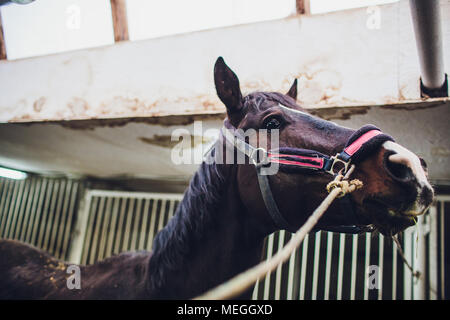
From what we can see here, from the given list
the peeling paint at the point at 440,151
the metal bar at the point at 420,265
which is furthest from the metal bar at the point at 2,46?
the metal bar at the point at 420,265

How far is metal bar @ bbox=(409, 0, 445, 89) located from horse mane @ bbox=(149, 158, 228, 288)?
1.08 metres

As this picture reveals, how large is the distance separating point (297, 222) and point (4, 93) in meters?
3.37

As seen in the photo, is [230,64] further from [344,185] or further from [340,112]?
[344,185]

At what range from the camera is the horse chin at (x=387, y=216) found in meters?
0.90

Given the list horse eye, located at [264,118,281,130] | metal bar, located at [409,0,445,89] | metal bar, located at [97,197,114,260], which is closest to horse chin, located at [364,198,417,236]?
horse eye, located at [264,118,281,130]

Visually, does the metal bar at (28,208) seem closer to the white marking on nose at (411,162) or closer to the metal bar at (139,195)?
the metal bar at (139,195)

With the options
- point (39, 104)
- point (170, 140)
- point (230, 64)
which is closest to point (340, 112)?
point (230, 64)

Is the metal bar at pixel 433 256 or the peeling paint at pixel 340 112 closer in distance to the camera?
the peeling paint at pixel 340 112

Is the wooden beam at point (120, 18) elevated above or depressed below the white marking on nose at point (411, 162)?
above

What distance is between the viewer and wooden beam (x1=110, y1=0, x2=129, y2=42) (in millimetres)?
2666

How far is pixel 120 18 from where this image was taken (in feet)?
8.75

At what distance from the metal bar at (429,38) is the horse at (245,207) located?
1.97 feet

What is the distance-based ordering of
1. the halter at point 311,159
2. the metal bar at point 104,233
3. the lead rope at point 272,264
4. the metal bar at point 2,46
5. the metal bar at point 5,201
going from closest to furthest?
1. the lead rope at point 272,264
2. the halter at point 311,159
3. the metal bar at point 2,46
4. the metal bar at point 104,233
5. the metal bar at point 5,201

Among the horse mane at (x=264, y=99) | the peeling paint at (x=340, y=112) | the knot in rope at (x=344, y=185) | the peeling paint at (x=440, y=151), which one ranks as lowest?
the knot in rope at (x=344, y=185)
